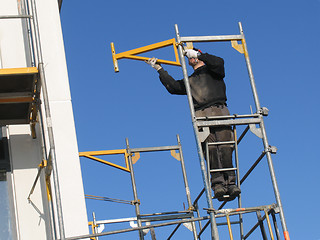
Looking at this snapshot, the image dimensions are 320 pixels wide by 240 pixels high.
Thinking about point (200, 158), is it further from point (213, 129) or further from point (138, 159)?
point (138, 159)

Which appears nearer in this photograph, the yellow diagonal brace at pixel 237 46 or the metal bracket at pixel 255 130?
the metal bracket at pixel 255 130

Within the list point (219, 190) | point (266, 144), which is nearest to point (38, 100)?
point (219, 190)

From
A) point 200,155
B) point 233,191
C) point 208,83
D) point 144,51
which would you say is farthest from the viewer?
point 144,51

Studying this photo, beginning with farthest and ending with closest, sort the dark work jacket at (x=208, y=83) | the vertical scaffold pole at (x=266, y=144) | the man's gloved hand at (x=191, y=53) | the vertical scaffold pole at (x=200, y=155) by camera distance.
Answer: the man's gloved hand at (x=191, y=53) → the dark work jacket at (x=208, y=83) → the vertical scaffold pole at (x=266, y=144) → the vertical scaffold pole at (x=200, y=155)

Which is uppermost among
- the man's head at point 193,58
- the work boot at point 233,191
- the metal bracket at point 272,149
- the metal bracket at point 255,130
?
the man's head at point 193,58

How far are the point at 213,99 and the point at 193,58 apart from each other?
0.69 m

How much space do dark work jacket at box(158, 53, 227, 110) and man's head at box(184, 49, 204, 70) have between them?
10 centimetres

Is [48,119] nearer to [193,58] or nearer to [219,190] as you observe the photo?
[219,190]

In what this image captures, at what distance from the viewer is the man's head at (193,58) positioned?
9.51m

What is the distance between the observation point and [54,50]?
9.32 m

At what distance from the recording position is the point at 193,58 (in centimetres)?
965

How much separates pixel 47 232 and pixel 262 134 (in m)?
3.07

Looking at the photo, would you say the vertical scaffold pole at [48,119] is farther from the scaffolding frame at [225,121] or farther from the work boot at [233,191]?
the work boot at [233,191]

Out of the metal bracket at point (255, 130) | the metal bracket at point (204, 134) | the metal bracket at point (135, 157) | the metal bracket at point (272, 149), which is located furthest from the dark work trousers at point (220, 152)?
the metal bracket at point (135, 157)
